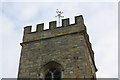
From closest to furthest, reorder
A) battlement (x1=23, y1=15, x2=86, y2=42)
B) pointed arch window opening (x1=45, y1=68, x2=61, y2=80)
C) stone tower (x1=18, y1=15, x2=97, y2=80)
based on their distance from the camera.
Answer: stone tower (x1=18, y1=15, x2=97, y2=80), pointed arch window opening (x1=45, y1=68, x2=61, y2=80), battlement (x1=23, y1=15, x2=86, y2=42)

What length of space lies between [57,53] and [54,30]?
171cm

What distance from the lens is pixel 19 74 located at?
15000 millimetres

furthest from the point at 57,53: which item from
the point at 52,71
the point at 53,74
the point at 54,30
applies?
the point at 54,30

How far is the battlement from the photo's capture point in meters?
16.1

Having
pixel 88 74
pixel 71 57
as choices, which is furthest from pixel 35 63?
pixel 88 74

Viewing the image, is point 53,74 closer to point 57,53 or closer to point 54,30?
point 57,53

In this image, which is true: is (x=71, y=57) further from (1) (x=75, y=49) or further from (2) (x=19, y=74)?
(2) (x=19, y=74)

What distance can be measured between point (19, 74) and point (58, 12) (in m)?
5.73

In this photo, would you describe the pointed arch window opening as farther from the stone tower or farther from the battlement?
the battlement

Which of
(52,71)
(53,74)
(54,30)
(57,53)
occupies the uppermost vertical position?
(54,30)

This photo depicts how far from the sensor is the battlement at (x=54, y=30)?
16.1 meters

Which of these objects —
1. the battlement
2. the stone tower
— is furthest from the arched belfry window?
the battlement

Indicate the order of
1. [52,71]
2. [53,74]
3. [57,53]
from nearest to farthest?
[53,74]
[52,71]
[57,53]

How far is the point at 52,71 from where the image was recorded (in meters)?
14.9
